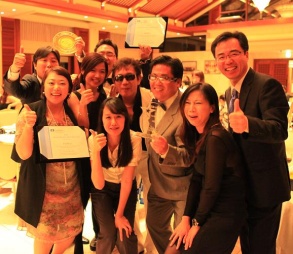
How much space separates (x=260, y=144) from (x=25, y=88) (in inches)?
70.0

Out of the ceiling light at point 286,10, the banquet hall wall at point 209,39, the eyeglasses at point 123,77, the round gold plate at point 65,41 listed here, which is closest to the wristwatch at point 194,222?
the eyeglasses at point 123,77

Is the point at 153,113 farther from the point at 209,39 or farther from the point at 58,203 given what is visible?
the point at 209,39

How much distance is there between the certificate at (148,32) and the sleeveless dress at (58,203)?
4.05ft

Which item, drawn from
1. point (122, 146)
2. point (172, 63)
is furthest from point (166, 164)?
point (172, 63)

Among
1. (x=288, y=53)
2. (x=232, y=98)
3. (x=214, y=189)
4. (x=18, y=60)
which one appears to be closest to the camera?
(x=214, y=189)

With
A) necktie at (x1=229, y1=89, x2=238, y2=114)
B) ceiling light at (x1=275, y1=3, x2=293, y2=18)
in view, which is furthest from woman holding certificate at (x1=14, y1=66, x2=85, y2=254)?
ceiling light at (x1=275, y1=3, x2=293, y2=18)

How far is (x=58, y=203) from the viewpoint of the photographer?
2084 mm

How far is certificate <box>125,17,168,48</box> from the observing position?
3033 millimetres

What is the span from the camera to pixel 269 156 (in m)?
1.84

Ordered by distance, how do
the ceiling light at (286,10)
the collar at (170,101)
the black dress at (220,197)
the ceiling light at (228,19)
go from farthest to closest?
the ceiling light at (228,19), the ceiling light at (286,10), the collar at (170,101), the black dress at (220,197)

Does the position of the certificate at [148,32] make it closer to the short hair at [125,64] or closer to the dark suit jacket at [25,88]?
the short hair at [125,64]

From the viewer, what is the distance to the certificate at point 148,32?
9.95 feet

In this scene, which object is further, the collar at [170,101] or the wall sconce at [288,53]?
the wall sconce at [288,53]

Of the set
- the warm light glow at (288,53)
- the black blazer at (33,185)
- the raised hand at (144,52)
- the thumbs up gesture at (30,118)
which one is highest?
the warm light glow at (288,53)
